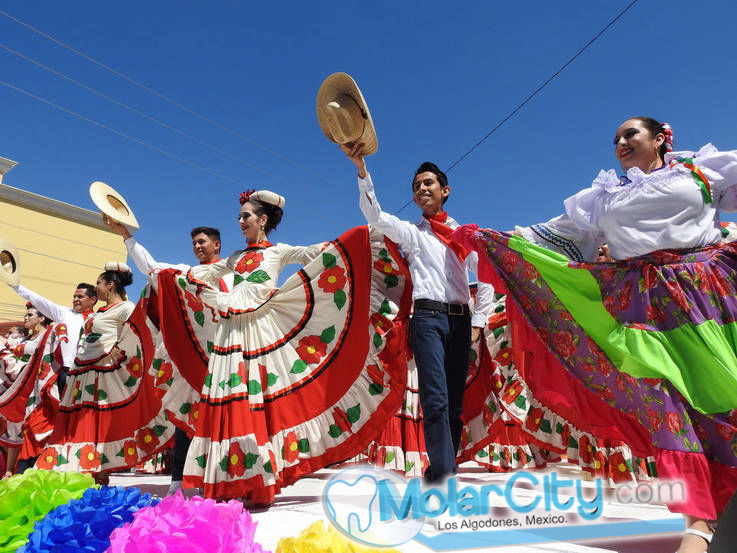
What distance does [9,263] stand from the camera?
5875 millimetres

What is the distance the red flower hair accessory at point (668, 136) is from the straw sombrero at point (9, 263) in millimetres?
5736

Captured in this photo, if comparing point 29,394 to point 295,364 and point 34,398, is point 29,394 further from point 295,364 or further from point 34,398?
point 295,364

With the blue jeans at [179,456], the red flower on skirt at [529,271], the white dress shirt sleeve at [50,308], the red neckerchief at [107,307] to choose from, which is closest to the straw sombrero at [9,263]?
the white dress shirt sleeve at [50,308]

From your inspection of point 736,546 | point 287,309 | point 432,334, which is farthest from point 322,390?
point 736,546

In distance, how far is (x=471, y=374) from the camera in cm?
347

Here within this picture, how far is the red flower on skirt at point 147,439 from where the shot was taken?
3.93m

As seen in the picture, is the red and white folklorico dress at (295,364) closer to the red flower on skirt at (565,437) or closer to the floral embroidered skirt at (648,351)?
the floral embroidered skirt at (648,351)

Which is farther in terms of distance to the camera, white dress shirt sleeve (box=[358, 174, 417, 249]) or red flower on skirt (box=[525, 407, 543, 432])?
red flower on skirt (box=[525, 407, 543, 432])

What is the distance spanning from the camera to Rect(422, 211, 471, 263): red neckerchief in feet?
10.0

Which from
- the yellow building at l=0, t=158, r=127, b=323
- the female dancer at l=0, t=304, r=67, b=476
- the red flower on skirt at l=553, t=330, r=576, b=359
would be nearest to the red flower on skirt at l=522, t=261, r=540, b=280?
the red flower on skirt at l=553, t=330, r=576, b=359

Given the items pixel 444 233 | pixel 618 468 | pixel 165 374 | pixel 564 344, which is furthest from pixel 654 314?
pixel 165 374

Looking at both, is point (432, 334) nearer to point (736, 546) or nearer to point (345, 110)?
point (345, 110)

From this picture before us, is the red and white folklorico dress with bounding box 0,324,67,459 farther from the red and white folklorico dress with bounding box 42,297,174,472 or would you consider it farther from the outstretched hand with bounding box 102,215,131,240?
the outstretched hand with bounding box 102,215,131,240

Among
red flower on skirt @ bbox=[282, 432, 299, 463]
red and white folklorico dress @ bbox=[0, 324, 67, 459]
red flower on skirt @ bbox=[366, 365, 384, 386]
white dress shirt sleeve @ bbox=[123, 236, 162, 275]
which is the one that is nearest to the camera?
red flower on skirt @ bbox=[282, 432, 299, 463]
